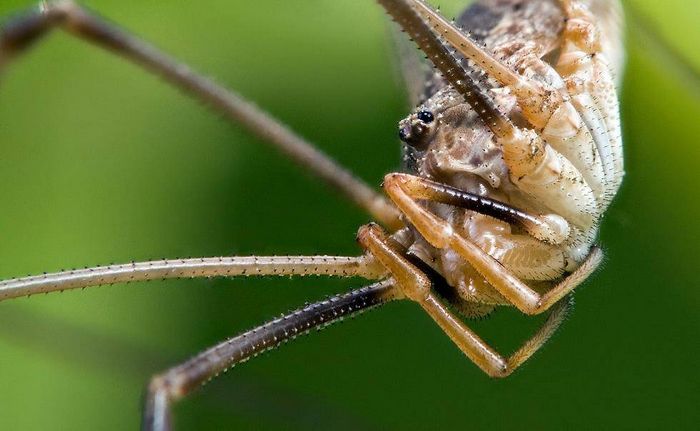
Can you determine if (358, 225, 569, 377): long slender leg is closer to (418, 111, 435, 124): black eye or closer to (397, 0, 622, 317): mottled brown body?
(397, 0, 622, 317): mottled brown body

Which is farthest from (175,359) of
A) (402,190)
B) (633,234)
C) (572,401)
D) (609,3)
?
(609,3)

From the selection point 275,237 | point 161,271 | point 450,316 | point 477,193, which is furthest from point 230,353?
point 275,237

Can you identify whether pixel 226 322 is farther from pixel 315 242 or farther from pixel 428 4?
pixel 428 4

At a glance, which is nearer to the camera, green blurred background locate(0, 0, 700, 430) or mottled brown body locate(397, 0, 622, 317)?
mottled brown body locate(397, 0, 622, 317)

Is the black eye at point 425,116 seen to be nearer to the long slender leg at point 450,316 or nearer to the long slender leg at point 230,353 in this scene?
the long slender leg at point 450,316

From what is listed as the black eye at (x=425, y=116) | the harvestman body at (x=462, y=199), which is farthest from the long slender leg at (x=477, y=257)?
the black eye at (x=425, y=116)

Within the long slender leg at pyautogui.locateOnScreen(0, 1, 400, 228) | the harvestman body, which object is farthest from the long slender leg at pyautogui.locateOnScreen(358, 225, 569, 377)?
the long slender leg at pyautogui.locateOnScreen(0, 1, 400, 228)
